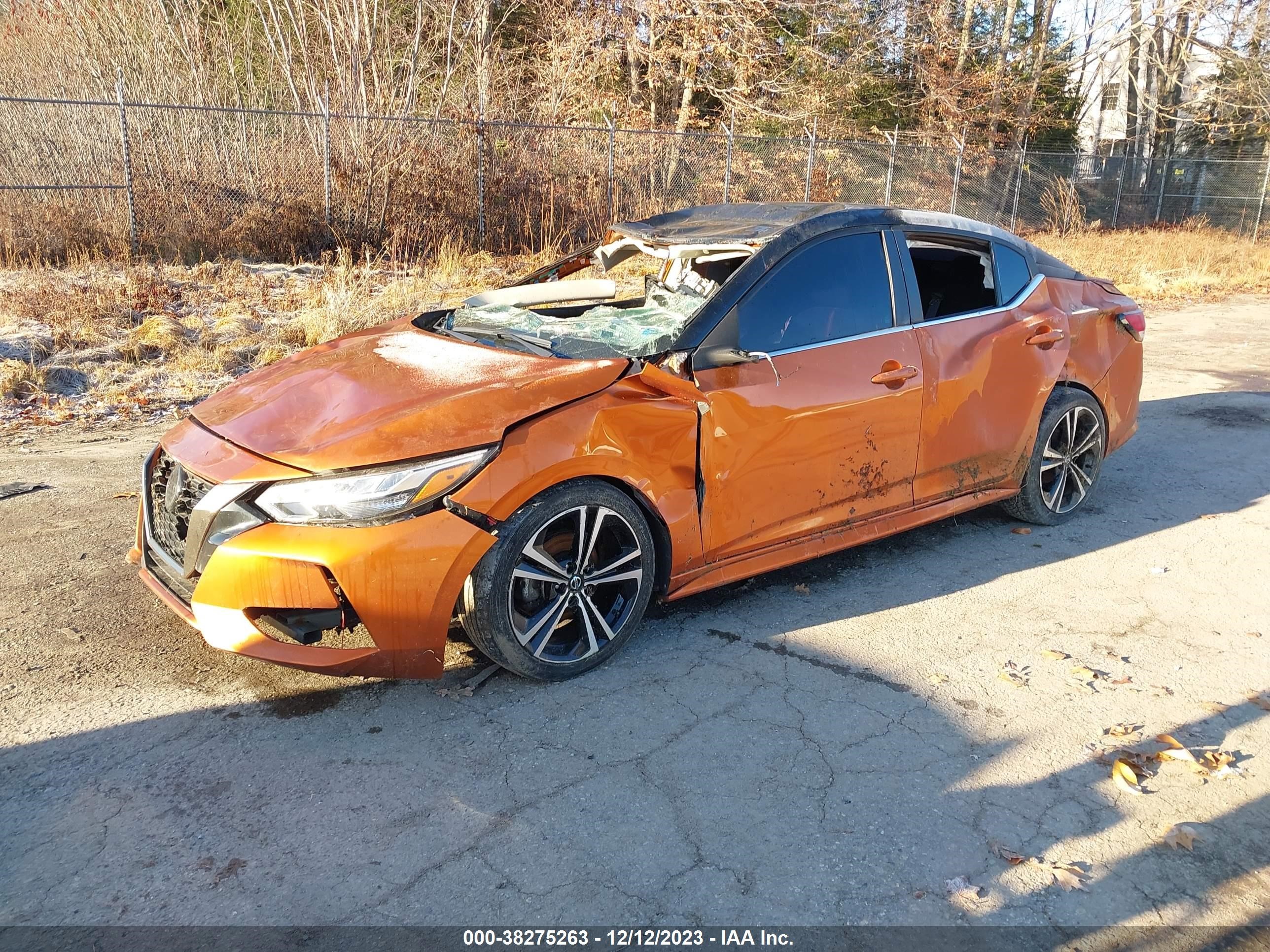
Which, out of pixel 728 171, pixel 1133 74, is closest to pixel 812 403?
pixel 728 171

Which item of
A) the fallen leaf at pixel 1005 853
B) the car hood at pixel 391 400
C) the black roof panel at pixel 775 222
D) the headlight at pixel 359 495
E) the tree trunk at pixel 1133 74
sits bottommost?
the fallen leaf at pixel 1005 853

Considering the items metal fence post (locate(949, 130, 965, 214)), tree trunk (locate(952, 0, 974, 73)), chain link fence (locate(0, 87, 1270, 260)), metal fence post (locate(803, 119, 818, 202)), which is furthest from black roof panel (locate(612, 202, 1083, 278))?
tree trunk (locate(952, 0, 974, 73))

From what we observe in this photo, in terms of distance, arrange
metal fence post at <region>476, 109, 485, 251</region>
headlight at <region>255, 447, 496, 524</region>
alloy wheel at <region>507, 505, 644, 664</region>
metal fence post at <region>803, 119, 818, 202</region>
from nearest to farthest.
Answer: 1. headlight at <region>255, 447, 496, 524</region>
2. alloy wheel at <region>507, 505, 644, 664</region>
3. metal fence post at <region>476, 109, 485, 251</region>
4. metal fence post at <region>803, 119, 818, 202</region>

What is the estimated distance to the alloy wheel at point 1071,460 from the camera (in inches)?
213

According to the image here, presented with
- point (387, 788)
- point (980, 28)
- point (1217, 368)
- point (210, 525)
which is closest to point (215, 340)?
point (210, 525)

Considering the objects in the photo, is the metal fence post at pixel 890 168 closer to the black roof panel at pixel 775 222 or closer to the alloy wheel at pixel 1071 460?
the alloy wheel at pixel 1071 460

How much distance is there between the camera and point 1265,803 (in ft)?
10.0

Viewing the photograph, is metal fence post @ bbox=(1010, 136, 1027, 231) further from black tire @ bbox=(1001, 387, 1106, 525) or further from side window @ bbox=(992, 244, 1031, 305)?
side window @ bbox=(992, 244, 1031, 305)

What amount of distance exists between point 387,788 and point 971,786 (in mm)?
1792

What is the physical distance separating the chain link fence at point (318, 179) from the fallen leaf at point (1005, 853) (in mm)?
10074

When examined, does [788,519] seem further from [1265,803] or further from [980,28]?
[980,28]

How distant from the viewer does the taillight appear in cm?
562

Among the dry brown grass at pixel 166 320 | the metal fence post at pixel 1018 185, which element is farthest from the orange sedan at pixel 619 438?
the metal fence post at pixel 1018 185

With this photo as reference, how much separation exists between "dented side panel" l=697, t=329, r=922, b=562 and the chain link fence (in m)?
8.02
